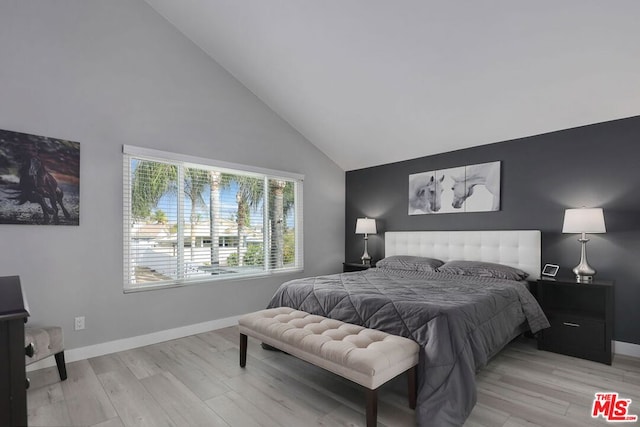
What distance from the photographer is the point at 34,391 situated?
7.50 feet

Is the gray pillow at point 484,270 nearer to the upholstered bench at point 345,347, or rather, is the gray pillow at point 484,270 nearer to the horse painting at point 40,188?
the upholstered bench at point 345,347

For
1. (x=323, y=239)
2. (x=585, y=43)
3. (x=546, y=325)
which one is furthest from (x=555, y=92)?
(x=323, y=239)

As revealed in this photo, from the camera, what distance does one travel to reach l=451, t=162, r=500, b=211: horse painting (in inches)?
148

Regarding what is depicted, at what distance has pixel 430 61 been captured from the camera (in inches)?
117

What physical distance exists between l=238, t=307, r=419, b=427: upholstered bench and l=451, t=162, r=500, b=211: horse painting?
2.47 metres

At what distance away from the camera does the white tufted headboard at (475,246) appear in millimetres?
3414

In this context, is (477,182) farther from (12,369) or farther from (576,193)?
(12,369)

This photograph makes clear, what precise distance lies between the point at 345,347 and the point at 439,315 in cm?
64

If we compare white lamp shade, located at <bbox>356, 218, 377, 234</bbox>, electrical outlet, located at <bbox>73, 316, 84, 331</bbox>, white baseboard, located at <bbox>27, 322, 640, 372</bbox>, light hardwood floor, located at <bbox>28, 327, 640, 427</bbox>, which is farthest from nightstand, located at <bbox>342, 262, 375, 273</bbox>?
electrical outlet, located at <bbox>73, 316, 84, 331</bbox>

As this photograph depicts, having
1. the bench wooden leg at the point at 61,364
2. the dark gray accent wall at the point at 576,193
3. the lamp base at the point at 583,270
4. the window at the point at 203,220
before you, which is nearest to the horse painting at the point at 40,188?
the window at the point at 203,220

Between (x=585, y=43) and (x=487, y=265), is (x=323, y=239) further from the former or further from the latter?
(x=585, y=43)

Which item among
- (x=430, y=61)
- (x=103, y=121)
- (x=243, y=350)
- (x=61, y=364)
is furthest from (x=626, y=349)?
(x=103, y=121)

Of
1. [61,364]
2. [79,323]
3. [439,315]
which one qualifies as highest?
[439,315]

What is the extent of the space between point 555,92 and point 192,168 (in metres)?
3.70
